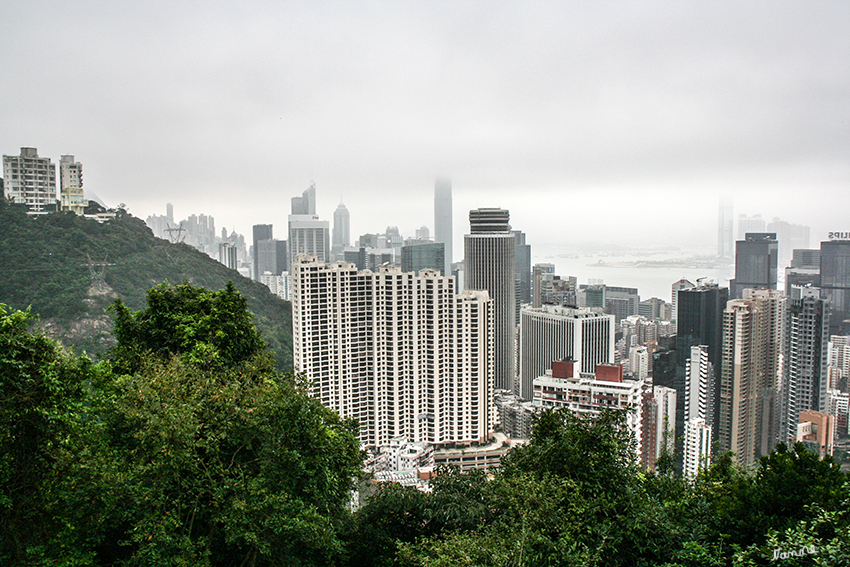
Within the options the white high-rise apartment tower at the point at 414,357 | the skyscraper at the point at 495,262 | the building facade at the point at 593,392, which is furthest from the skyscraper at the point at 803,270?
the skyscraper at the point at 495,262

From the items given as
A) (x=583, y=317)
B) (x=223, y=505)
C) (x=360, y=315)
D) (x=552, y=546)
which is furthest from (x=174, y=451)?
(x=583, y=317)

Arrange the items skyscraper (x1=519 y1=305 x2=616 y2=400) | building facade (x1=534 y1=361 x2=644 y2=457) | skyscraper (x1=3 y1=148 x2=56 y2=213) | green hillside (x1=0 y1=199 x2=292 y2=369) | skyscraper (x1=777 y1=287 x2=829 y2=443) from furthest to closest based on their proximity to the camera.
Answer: skyscraper (x1=519 y1=305 x2=616 y2=400) → skyscraper (x1=777 y1=287 x2=829 y2=443) → skyscraper (x1=3 y1=148 x2=56 y2=213) → building facade (x1=534 y1=361 x2=644 y2=457) → green hillside (x1=0 y1=199 x2=292 y2=369)

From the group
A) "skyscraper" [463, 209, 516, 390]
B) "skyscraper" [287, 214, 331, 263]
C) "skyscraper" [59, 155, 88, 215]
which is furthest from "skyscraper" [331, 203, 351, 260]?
"skyscraper" [59, 155, 88, 215]

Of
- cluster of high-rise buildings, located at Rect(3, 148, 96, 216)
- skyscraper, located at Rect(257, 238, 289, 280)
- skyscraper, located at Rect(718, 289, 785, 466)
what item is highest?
cluster of high-rise buildings, located at Rect(3, 148, 96, 216)

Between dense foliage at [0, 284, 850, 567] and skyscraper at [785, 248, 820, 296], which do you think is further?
skyscraper at [785, 248, 820, 296]

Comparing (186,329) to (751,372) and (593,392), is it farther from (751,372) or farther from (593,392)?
(751,372)

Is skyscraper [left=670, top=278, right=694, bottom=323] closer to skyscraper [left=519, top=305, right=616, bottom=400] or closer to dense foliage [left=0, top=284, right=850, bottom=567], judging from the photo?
skyscraper [left=519, top=305, right=616, bottom=400]

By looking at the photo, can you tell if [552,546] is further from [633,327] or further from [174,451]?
[633,327]

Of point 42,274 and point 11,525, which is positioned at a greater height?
point 42,274
